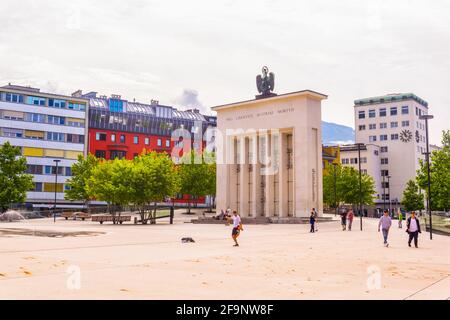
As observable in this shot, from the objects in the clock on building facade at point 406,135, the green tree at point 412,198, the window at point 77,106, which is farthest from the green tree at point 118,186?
the clock on building facade at point 406,135

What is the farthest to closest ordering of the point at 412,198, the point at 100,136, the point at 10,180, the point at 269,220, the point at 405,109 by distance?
the point at 405,109, the point at 412,198, the point at 100,136, the point at 10,180, the point at 269,220

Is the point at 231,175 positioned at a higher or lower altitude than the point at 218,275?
higher

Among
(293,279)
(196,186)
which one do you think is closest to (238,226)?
(293,279)

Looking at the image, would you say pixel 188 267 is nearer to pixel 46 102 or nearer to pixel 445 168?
pixel 445 168

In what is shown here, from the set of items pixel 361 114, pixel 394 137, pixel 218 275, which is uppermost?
pixel 361 114

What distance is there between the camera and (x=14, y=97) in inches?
3268

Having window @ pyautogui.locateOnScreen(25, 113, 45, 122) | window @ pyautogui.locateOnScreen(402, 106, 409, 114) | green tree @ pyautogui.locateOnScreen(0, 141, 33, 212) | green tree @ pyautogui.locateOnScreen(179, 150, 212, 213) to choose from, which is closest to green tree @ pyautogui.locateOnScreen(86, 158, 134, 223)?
green tree @ pyautogui.locateOnScreen(0, 141, 33, 212)

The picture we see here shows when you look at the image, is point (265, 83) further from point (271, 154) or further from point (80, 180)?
point (80, 180)

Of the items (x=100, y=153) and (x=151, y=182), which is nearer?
(x=151, y=182)

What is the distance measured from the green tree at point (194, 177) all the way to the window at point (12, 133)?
28.2 m

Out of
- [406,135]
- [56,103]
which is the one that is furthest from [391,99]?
[56,103]

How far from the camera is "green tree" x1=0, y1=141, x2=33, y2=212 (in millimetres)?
61875

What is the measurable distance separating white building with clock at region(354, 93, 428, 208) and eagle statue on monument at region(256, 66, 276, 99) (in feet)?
221

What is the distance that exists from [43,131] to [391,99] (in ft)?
273
